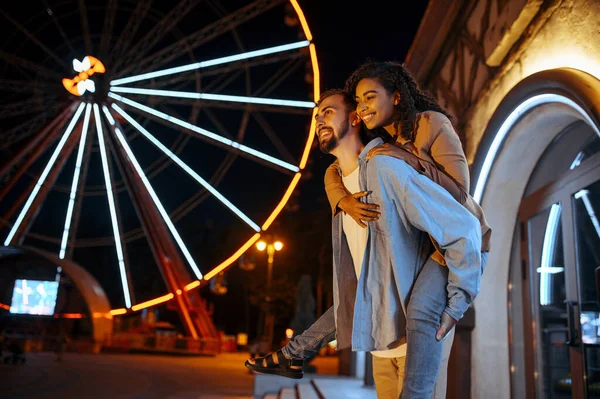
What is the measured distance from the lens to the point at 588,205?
3.75 m

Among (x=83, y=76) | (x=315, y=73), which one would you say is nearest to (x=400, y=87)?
(x=315, y=73)

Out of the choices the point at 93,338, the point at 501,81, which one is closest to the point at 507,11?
the point at 501,81

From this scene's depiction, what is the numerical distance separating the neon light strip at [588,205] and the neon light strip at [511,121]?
0.63 meters

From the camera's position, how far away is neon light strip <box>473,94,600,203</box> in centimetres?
323

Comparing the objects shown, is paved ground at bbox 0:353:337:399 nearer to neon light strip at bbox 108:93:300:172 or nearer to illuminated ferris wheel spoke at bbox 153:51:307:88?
neon light strip at bbox 108:93:300:172

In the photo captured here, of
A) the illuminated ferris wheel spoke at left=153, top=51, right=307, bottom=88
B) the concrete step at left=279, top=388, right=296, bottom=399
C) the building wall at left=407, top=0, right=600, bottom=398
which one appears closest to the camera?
the building wall at left=407, top=0, right=600, bottom=398

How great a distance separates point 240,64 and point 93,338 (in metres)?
11.3

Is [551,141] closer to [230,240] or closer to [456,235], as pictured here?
[456,235]

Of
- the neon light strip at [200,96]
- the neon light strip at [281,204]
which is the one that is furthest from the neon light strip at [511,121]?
the neon light strip at [200,96]

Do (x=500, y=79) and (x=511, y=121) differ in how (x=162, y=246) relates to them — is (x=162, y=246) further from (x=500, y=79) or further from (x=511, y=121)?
(x=511, y=121)

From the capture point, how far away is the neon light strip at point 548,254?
428 centimetres

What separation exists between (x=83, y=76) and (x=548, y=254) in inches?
396

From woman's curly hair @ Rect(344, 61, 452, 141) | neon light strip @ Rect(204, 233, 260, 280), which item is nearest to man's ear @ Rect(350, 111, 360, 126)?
woman's curly hair @ Rect(344, 61, 452, 141)

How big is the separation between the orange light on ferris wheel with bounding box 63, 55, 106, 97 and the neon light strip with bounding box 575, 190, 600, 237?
10247mm
